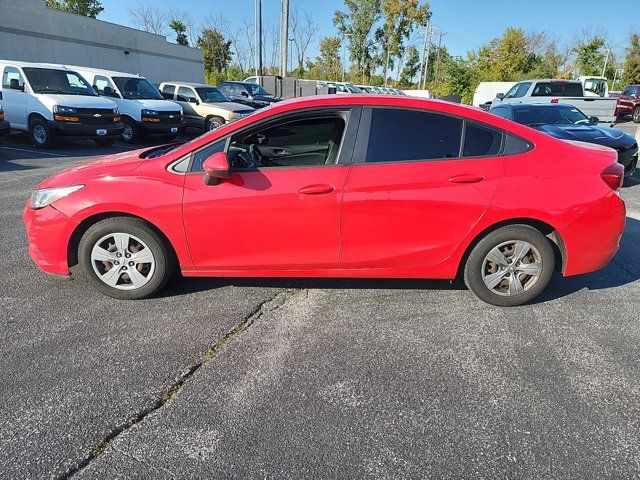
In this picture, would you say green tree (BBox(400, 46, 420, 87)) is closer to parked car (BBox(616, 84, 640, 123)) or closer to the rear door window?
parked car (BBox(616, 84, 640, 123))

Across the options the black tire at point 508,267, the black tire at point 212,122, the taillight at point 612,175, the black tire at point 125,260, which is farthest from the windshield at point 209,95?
the taillight at point 612,175

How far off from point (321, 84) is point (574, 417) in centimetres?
3307

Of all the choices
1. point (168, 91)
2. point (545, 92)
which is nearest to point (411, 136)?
point (545, 92)

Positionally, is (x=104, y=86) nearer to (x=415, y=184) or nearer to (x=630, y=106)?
(x=415, y=184)

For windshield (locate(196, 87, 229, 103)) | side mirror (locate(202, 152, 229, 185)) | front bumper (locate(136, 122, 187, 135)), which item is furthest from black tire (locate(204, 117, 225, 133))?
side mirror (locate(202, 152, 229, 185))

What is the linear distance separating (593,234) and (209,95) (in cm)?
1437

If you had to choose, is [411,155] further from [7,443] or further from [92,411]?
[7,443]

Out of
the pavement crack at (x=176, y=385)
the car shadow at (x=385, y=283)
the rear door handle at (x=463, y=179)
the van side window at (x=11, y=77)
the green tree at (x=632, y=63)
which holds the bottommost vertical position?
the pavement crack at (x=176, y=385)

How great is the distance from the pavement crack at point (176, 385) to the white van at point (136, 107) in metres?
10.9

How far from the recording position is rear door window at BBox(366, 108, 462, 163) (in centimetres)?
345

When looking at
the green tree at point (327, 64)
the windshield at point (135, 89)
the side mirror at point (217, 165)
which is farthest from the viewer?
the green tree at point (327, 64)

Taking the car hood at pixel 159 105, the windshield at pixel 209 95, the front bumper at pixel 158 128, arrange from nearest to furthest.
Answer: the front bumper at pixel 158 128 < the car hood at pixel 159 105 < the windshield at pixel 209 95

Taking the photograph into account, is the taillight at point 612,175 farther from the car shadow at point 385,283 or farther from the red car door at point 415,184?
the car shadow at point 385,283

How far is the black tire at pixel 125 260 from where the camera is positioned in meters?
3.53
